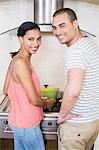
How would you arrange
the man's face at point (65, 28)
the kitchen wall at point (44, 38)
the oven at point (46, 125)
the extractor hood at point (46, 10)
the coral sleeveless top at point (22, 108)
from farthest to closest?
the kitchen wall at point (44, 38)
the extractor hood at point (46, 10)
the oven at point (46, 125)
the coral sleeveless top at point (22, 108)
the man's face at point (65, 28)

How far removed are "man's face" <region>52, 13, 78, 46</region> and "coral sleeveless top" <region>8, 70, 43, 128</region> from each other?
0.29 meters

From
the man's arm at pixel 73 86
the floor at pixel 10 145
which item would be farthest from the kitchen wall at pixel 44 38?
the man's arm at pixel 73 86

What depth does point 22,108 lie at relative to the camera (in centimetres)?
169

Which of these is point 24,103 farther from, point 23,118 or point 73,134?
point 73,134

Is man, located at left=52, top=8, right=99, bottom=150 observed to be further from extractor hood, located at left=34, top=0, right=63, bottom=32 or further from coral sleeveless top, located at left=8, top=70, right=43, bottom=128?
extractor hood, located at left=34, top=0, right=63, bottom=32

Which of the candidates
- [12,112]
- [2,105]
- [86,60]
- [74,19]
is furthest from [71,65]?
[2,105]

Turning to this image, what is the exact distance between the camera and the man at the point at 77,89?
1.46m

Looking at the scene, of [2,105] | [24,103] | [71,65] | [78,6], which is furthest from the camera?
[78,6]

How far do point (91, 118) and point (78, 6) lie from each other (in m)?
1.22

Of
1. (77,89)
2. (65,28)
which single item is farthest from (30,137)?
(65,28)

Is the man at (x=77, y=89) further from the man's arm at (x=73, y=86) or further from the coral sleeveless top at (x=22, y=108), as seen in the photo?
the coral sleeveless top at (x=22, y=108)

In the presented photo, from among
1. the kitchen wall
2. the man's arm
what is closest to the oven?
the man's arm

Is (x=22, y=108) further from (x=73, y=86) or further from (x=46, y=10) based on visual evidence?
(x=46, y=10)

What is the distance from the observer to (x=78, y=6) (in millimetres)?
2488
